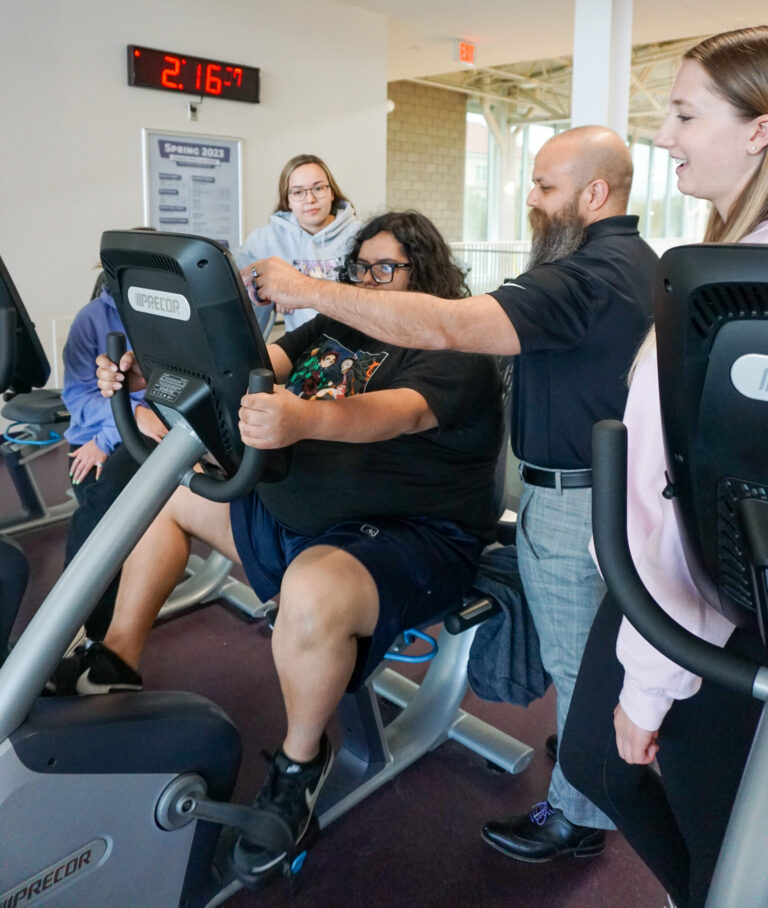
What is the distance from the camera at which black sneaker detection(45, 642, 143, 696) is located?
168cm

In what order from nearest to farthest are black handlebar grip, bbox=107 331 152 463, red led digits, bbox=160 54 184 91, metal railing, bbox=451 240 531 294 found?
black handlebar grip, bbox=107 331 152 463 → red led digits, bbox=160 54 184 91 → metal railing, bbox=451 240 531 294

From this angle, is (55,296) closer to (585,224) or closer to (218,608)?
(218,608)

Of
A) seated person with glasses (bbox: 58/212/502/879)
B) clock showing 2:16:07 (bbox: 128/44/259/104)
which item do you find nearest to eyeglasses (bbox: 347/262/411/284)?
seated person with glasses (bbox: 58/212/502/879)

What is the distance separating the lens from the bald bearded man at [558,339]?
1.46 metres

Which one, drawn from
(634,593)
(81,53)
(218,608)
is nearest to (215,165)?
(81,53)

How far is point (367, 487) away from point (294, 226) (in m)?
2.24

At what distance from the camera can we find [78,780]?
134 centimetres

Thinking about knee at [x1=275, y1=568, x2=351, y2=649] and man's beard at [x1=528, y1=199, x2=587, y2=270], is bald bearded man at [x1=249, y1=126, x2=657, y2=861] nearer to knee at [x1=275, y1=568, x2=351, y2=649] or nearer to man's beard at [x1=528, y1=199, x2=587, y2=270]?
man's beard at [x1=528, y1=199, x2=587, y2=270]

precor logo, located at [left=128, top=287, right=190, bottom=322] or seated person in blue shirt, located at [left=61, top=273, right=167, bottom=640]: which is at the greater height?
precor logo, located at [left=128, top=287, right=190, bottom=322]

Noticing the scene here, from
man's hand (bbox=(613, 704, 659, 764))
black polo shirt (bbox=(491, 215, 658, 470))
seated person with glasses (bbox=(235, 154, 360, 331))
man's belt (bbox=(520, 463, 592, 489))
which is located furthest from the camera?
seated person with glasses (bbox=(235, 154, 360, 331))

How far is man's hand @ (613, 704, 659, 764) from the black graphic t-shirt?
0.85 metres

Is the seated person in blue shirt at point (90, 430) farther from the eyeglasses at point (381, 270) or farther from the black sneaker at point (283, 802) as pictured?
the black sneaker at point (283, 802)

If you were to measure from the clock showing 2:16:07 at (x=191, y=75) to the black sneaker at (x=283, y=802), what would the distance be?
166 inches

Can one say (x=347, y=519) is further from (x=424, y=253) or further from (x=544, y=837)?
(x=544, y=837)
